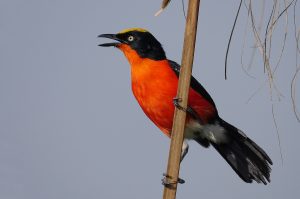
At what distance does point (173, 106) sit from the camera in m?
4.79

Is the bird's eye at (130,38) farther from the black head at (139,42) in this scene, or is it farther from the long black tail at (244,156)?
the long black tail at (244,156)

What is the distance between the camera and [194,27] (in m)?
2.29

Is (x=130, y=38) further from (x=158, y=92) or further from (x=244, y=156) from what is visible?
(x=244, y=156)

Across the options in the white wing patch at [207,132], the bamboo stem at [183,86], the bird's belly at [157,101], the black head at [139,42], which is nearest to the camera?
the bamboo stem at [183,86]

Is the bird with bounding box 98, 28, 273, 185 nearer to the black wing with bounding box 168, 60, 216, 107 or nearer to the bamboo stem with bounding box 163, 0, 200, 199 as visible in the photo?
the black wing with bounding box 168, 60, 216, 107


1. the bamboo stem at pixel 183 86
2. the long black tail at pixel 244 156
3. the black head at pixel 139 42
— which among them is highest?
the black head at pixel 139 42

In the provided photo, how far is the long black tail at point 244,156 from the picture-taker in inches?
207


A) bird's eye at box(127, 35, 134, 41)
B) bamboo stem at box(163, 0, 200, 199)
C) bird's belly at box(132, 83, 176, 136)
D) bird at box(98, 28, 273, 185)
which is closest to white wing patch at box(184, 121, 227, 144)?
bird at box(98, 28, 273, 185)

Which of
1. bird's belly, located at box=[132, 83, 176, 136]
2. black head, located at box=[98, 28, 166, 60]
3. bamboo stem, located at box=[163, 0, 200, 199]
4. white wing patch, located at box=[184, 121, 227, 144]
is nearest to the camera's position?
bamboo stem, located at box=[163, 0, 200, 199]

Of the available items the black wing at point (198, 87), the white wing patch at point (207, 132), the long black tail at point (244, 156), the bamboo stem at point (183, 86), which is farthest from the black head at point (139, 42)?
the bamboo stem at point (183, 86)

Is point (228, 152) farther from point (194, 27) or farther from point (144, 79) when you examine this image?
point (194, 27)

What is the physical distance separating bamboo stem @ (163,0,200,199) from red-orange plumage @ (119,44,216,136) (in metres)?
2.42

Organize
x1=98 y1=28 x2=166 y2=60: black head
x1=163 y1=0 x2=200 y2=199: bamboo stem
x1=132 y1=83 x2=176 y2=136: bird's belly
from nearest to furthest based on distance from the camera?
x1=163 y1=0 x2=200 y2=199: bamboo stem
x1=132 y1=83 x2=176 y2=136: bird's belly
x1=98 y1=28 x2=166 y2=60: black head

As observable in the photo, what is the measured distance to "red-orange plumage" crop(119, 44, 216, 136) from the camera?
482 centimetres
